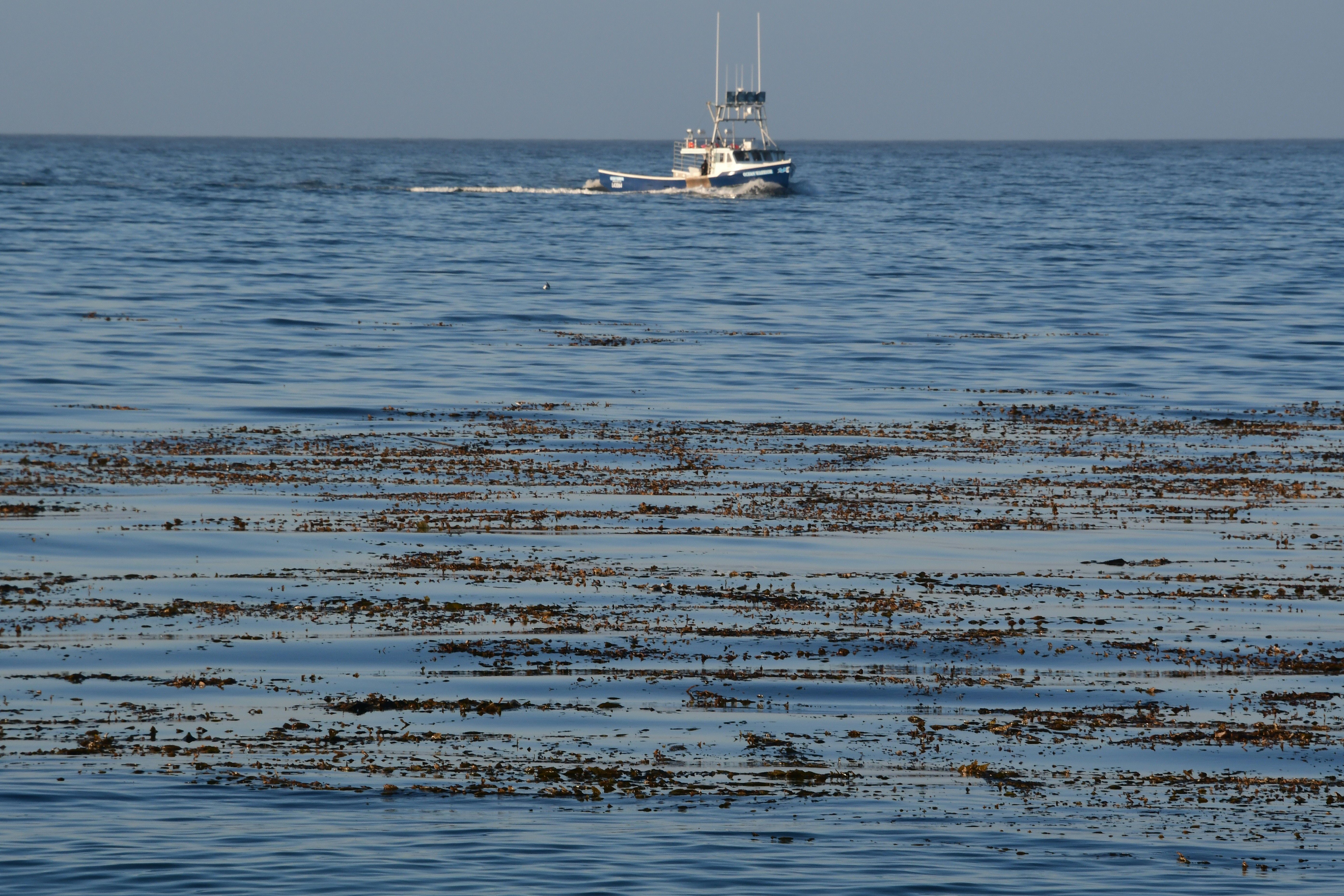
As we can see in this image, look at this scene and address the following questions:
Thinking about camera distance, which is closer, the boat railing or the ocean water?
the ocean water

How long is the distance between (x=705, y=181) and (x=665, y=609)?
3310 inches

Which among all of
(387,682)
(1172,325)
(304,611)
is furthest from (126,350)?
(1172,325)

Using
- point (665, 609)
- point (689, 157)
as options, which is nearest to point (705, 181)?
point (689, 157)

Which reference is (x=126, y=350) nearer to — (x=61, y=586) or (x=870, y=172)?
(x=61, y=586)

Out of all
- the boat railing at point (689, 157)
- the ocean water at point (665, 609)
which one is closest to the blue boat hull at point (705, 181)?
the boat railing at point (689, 157)

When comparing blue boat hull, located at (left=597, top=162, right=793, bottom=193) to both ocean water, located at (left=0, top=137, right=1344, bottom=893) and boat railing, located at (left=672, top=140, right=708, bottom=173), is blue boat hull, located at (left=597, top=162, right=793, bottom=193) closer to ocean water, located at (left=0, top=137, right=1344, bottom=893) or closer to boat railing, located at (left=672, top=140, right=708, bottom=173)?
boat railing, located at (left=672, top=140, right=708, bottom=173)

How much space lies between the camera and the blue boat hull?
9169 centimetres

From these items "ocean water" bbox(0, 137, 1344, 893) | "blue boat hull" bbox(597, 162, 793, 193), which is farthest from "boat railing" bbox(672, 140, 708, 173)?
"ocean water" bbox(0, 137, 1344, 893)

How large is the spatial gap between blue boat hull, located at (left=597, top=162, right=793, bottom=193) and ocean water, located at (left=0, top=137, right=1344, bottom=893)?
5990 cm

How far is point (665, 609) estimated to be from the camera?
12.2 metres

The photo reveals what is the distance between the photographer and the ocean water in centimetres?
823

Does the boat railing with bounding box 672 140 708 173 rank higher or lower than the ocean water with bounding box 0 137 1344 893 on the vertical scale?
higher

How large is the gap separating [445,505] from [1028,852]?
8.80 metres

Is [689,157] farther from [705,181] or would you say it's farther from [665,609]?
[665,609]
